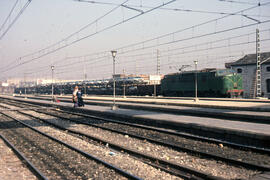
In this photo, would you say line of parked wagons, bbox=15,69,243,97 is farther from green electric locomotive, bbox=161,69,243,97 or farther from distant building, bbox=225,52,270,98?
distant building, bbox=225,52,270,98

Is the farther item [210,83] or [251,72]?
[251,72]

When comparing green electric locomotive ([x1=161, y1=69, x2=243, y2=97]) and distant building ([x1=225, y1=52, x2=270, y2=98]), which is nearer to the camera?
green electric locomotive ([x1=161, y1=69, x2=243, y2=97])

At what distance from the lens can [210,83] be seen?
3331 centimetres

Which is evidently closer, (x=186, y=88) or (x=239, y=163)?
(x=239, y=163)

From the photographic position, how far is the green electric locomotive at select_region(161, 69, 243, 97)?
32.2 meters

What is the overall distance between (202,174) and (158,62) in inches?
1331

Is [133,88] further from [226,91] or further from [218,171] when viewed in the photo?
[218,171]

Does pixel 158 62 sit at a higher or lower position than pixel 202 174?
higher

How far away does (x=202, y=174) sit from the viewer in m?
6.05

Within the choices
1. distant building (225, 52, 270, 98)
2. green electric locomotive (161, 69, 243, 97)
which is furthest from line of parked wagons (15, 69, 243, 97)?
distant building (225, 52, 270, 98)

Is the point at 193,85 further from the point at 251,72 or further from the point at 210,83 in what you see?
the point at 251,72

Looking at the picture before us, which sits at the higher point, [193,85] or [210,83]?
[210,83]

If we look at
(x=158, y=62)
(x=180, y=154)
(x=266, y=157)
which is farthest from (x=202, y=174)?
(x=158, y=62)

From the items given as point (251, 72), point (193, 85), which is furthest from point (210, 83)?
point (251, 72)
